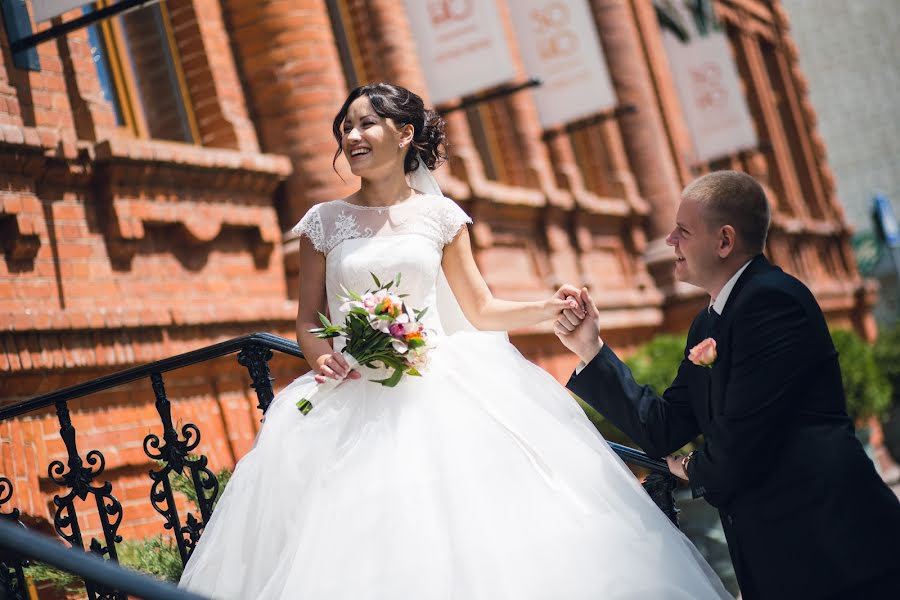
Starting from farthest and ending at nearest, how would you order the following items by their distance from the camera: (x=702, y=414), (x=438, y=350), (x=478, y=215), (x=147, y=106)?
(x=478, y=215), (x=147, y=106), (x=438, y=350), (x=702, y=414)

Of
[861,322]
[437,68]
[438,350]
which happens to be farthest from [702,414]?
[861,322]

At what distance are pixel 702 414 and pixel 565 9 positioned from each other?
9.53 metres

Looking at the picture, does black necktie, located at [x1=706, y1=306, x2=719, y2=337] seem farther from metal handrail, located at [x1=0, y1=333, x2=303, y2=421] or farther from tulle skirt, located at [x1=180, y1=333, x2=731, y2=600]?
metal handrail, located at [x1=0, y1=333, x2=303, y2=421]

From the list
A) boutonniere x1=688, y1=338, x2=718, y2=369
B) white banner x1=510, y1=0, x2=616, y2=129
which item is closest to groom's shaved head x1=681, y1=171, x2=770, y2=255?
boutonniere x1=688, y1=338, x2=718, y2=369

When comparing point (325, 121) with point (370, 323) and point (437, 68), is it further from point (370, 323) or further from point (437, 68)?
point (370, 323)

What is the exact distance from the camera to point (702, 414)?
3826 millimetres

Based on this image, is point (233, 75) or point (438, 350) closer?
point (438, 350)

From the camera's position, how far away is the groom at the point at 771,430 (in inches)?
132

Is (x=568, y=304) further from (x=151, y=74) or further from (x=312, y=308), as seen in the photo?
(x=151, y=74)

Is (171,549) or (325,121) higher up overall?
(325,121)

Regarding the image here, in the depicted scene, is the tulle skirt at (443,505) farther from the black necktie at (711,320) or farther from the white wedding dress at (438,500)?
the black necktie at (711,320)

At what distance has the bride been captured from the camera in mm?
3672

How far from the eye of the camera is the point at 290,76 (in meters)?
9.33

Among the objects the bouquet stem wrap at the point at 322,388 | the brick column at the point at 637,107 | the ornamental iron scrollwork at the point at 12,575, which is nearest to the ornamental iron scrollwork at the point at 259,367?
the bouquet stem wrap at the point at 322,388
